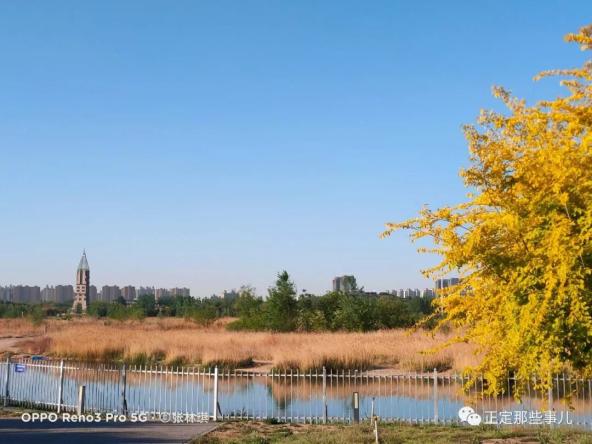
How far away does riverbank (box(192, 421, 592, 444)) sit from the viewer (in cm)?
1296

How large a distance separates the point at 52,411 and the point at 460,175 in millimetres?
13641

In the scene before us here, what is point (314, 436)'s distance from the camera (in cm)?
1357

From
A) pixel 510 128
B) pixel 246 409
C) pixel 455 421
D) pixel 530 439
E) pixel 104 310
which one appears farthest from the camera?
pixel 104 310

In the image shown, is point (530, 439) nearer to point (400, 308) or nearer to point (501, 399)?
point (501, 399)

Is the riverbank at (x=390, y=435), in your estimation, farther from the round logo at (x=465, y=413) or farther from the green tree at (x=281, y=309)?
the green tree at (x=281, y=309)

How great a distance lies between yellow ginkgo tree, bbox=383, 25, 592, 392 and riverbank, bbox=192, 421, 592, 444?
429cm

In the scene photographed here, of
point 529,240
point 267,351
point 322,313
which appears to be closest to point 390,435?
point 529,240

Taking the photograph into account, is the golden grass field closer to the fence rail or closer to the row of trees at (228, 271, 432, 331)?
the fence rail

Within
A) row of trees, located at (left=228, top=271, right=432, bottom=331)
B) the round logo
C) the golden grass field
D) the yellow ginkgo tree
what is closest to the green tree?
row of trees, located at (left=228, top=271, right=432, bottom=331)

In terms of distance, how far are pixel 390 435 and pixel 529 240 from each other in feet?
22.3

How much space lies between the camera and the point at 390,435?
13.6m

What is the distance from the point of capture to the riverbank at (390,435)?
42.5 feet

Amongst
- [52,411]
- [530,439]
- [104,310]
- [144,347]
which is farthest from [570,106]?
[104,310]

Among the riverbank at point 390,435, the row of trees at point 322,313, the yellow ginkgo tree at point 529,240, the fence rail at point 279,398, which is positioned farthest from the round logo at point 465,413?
the row of trees at point 322,313
